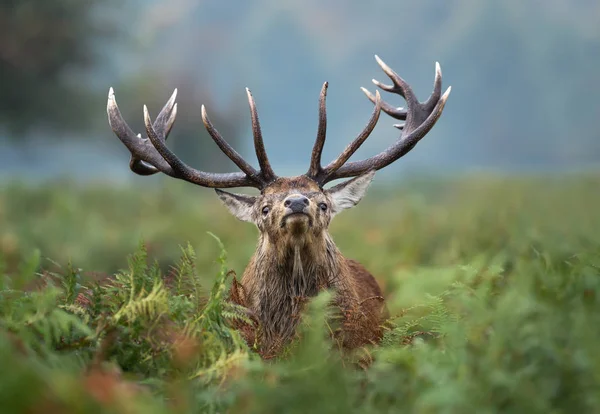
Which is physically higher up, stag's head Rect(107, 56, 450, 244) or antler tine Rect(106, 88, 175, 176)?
antler tine Rect(106, 88, 175, 176)

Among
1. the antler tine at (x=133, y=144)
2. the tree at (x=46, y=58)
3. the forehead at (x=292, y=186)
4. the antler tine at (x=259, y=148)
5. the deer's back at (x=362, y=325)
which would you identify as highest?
the tree at (x=46, y=58)

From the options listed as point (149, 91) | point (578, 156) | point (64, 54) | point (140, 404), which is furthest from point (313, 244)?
point (578, 156)

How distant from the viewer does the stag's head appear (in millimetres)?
5676

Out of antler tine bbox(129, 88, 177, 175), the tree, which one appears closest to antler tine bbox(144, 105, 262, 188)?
antler tine bbox(129, 88, 177, 175)

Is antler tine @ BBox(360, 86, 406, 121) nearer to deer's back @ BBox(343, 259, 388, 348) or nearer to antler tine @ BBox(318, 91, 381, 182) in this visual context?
antler tine @ BBox(318, 91, 381, 182)

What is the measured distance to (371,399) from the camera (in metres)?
3.15

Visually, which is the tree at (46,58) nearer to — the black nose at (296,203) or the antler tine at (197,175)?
the antler tine at (197,175)

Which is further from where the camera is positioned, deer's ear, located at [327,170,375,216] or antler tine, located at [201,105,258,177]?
deer's ear, located at [327,170,375,216]

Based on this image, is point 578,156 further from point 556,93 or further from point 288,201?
point 288,201

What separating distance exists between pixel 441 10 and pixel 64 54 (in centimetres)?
6629

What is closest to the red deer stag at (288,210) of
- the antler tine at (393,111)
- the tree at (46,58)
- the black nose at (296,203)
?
the black nose at (296,203)

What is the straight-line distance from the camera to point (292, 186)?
5887 millimetres

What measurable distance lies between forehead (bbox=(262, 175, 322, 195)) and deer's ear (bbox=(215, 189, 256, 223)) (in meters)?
0.28

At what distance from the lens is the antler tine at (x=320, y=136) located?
5781mm
